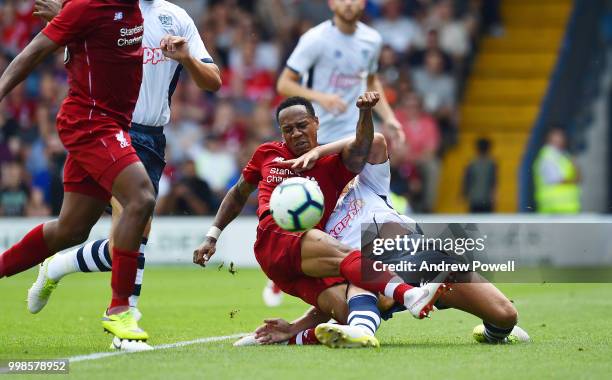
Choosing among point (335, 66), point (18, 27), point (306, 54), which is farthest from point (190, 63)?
point (18, 27)

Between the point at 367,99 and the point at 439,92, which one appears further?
the point at 439,92

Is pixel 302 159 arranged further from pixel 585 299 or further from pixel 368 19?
pixel 368 19

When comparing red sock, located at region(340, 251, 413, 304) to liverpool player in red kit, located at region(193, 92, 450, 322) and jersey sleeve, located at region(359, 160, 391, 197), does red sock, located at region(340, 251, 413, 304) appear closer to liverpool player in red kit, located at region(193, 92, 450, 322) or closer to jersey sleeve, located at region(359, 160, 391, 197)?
liverpool player in red kit, located at region(193, 92, 450, 322)

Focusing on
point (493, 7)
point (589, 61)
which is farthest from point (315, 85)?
point (493, 7)

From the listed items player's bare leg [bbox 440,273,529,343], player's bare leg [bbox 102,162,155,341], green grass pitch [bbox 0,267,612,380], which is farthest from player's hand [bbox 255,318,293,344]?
player's bare leg [bbox 440,273,529,343]

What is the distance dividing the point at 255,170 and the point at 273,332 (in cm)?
116

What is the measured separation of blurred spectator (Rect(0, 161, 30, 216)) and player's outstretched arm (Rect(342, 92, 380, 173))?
36.5 ft

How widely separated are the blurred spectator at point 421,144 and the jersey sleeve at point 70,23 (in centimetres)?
1215

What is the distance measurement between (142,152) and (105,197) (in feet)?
3.42

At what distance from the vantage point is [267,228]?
8.34m

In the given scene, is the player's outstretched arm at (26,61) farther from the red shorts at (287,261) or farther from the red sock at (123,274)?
the red shorts at (287,261)

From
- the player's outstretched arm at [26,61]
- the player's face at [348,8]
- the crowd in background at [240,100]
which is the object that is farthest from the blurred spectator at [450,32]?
the player's outstretched arm at [26,61]

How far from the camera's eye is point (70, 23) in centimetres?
779

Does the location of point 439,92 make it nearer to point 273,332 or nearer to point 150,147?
point 150,147
